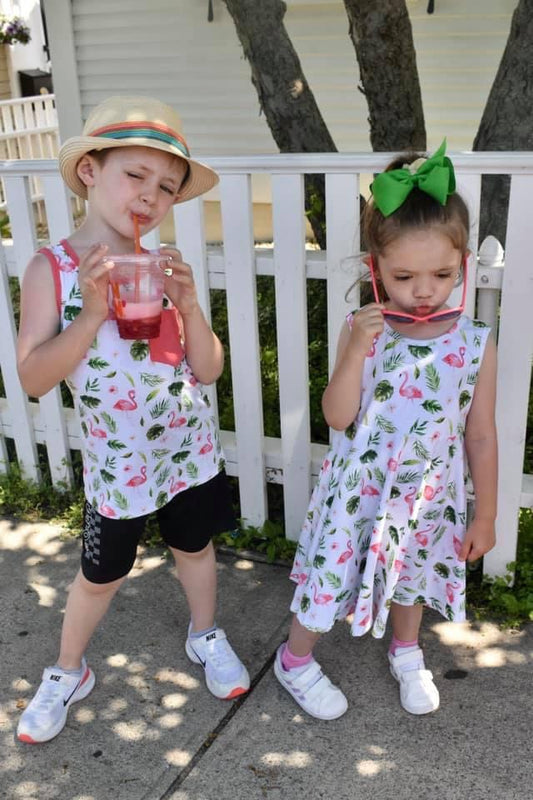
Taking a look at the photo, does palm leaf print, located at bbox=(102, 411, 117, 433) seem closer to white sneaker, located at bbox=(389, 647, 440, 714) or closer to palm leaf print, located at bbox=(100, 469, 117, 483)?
palm leaf print, located at bbox=(100, 469, 117, 483)

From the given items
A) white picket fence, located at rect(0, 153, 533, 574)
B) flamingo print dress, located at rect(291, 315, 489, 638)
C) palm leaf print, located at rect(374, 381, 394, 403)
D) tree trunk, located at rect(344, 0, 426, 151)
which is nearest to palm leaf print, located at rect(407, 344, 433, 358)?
flamingo print dress, located at rect(291, 315, 489, 638)

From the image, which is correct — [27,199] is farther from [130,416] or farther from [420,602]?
[420,602]

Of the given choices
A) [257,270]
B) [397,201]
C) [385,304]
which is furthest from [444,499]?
[257,270]

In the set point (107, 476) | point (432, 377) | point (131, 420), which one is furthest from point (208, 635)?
point (432, 377)

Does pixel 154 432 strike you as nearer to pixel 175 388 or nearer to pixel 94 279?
pixel 175 388

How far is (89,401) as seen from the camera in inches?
86.7

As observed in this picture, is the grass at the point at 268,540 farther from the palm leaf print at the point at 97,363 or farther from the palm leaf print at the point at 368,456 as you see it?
the palm leaf print at the point at 97,363

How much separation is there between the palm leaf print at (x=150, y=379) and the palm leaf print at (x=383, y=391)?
59 cm

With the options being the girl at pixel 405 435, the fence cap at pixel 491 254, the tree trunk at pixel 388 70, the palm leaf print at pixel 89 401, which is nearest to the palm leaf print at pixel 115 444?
the palm leaf print at pixel 89 401

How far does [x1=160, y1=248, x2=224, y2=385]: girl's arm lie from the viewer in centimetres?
211

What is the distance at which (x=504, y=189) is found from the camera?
3301 mm

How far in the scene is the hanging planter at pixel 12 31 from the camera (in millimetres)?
13133

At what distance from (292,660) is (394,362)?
993 mm

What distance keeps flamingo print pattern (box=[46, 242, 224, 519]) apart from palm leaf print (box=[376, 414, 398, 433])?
525 mm
